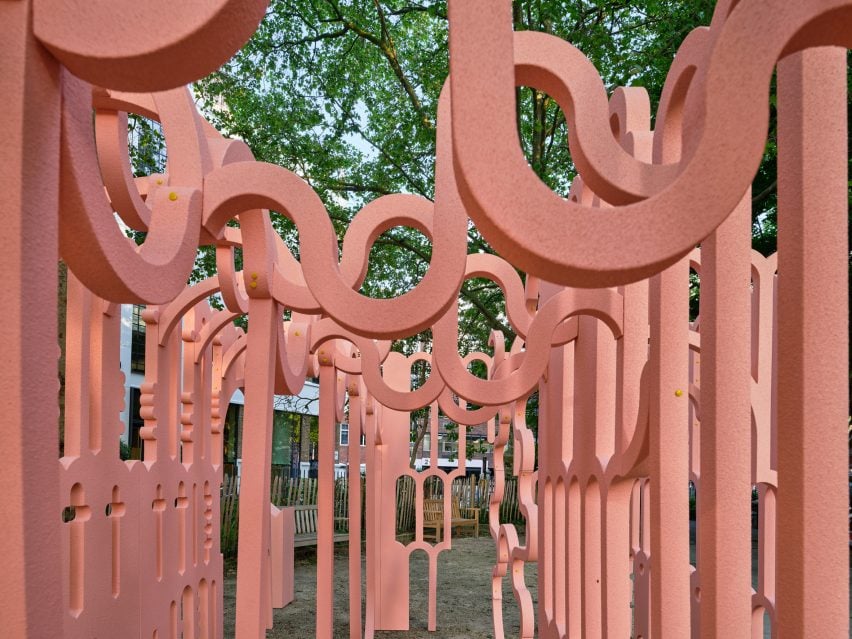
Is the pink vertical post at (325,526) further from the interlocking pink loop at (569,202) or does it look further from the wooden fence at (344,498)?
the wooden fence at (344,498)

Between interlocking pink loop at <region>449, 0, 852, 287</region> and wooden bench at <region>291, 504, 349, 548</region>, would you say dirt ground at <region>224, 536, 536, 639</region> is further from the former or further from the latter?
interlocking pink loop at <region>449, 0, 852, 287</region>

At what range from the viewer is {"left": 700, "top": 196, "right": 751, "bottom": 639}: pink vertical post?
→ 114 centimetres

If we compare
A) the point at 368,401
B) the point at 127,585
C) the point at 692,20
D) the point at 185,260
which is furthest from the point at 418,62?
the point at 185,260

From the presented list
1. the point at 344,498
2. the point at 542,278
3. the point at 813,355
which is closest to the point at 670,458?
the point at 813,355

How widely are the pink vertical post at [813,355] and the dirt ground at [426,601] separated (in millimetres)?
7016

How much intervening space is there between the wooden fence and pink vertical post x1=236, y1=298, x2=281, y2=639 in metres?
8.45

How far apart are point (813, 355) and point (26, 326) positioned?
0.84m

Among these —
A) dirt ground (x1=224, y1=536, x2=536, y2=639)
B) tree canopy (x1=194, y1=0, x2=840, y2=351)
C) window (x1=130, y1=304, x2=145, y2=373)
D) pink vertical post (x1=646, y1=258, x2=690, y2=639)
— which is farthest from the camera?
window (x1=130, y1=304, x2=145, y2=373)

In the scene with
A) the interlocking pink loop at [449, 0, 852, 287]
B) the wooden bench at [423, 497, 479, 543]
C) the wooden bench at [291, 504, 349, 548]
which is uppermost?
the interlocking pink loop at [449, 0, 852, 287]

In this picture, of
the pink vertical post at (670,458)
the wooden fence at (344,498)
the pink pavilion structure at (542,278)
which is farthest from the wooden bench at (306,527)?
the pink vertical post at (670,458)

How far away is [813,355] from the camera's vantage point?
2.80 ft

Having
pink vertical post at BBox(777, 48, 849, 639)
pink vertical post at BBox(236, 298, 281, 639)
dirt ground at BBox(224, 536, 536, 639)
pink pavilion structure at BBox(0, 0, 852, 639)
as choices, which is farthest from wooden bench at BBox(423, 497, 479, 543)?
pink vertical post at BBox(777, 48, 849, 639)

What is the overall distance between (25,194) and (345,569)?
11230mm

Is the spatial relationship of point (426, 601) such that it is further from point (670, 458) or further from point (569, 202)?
point (569, 202)
